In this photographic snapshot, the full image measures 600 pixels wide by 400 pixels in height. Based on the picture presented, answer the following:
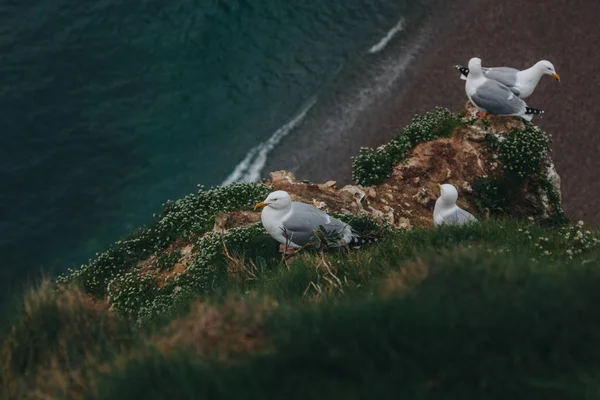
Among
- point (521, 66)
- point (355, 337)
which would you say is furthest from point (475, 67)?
point (521, 66)

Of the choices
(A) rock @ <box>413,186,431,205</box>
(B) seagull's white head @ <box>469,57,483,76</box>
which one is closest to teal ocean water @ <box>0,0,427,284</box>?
(A) rock @ <box>413,186,431,205</box>

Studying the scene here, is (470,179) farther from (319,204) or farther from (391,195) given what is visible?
(319,204)

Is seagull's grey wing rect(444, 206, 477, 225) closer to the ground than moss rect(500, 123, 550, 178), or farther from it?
farther from it

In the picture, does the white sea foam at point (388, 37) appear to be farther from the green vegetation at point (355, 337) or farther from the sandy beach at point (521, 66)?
the green vegetation at point (355, 337)

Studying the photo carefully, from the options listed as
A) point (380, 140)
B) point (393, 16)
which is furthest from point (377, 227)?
point (393, 16)

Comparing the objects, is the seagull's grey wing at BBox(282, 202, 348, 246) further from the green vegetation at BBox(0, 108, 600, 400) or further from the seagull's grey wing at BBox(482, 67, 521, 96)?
the seagull's grey wing at BBox(482, 67, 521, 96)

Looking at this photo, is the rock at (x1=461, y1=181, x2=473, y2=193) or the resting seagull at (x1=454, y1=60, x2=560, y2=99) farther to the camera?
the resting seagull at (x1=454, y1=60, x2=560, y2=99)
